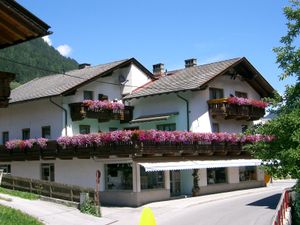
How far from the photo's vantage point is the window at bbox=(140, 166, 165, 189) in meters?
29.8

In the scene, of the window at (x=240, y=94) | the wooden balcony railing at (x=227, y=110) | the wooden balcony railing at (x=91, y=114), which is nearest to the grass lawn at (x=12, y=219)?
the wooden balcony railing at (x=91, y=114)

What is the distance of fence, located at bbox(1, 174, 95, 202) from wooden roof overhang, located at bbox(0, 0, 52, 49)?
38.4ft

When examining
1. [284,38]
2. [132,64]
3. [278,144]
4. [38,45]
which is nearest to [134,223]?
[278,144]

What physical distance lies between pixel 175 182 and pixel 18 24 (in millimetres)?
21730

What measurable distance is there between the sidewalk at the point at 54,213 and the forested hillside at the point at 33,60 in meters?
71.0

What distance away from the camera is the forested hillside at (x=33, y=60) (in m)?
102

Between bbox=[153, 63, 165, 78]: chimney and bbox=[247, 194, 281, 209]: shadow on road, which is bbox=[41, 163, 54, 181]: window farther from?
bbox=[247, 194, 281, 209]: shadow on road

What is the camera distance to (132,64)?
37219 millimetres

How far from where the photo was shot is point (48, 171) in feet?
113

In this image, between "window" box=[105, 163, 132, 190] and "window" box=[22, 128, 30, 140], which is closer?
"window" box=[105, 163, 132, 190]

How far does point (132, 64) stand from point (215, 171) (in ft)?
32.0

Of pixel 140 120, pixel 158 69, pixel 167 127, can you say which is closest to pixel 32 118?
pixel 140 120

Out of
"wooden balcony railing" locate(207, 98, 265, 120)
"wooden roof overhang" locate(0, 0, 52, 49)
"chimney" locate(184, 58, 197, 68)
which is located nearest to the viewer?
"wooden roof overhang" locate(0, 0, 52, 49)

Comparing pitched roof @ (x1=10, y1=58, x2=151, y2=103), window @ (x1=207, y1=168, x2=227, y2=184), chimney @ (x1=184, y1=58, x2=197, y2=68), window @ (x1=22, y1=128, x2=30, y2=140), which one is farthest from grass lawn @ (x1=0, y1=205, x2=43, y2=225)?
chimney @ (x1=184, y1=58, x2=197, y2=68)
